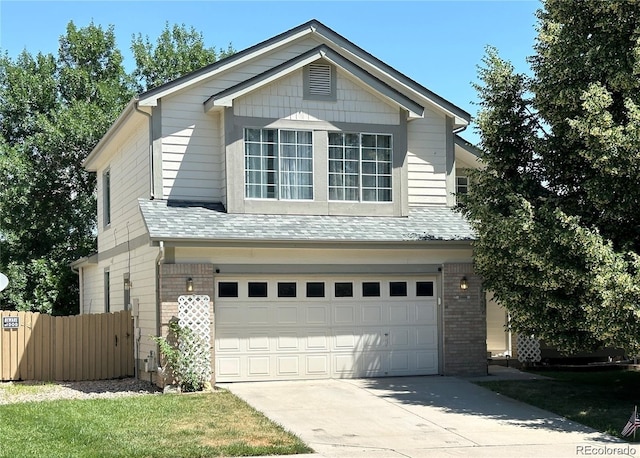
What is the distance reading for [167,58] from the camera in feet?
119

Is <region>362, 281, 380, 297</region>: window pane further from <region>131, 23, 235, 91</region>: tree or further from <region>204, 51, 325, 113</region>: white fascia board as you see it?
<region>131, 23, 235, 91</region>: tree

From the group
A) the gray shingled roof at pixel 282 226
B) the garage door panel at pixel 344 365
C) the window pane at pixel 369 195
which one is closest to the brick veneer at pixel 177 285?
the gray shingled roof at pixel 282 226

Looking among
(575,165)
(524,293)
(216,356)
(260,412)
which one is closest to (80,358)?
(216,356)

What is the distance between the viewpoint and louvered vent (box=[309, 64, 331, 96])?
18.0 meters

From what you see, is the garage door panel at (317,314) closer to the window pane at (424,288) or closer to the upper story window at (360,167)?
the window pane at (424,288)

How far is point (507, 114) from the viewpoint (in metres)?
15.4

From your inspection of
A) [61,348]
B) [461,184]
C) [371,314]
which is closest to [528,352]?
[371,314]

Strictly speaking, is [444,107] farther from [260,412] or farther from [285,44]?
[260,412]

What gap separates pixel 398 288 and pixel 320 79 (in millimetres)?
5010

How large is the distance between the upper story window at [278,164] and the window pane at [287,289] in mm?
1961

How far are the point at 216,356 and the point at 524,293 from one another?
20.3ft

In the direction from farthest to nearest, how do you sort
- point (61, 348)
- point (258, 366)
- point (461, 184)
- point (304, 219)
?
point (461, 184), point (61, 348), point (304, 219), point (258, 366)

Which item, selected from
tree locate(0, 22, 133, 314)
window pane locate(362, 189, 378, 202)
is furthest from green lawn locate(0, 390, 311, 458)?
tree locate(0, 22, 133, 314)

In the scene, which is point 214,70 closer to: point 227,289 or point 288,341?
point 227,289
